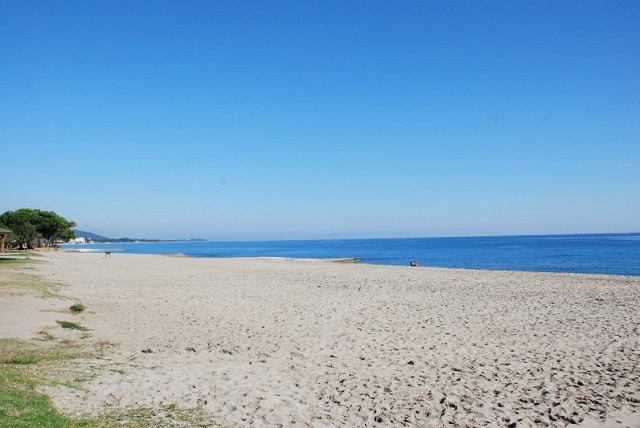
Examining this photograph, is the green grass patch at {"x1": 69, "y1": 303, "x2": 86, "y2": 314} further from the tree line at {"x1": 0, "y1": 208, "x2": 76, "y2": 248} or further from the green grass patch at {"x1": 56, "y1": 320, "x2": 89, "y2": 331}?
the tree line at {"x1": 0, "y1": 208, "x2": 76, "y2": 248}

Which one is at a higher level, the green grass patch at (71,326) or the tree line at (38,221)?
the tree line at (38,221)

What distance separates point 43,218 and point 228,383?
8526 centimetres

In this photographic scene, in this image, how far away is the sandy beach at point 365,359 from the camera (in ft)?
22.4

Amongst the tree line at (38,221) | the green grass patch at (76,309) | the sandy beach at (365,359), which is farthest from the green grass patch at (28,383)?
the tree line at (38,221)

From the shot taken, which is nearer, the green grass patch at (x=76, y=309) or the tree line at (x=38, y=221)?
the green grass patch at (x=76, y=309)

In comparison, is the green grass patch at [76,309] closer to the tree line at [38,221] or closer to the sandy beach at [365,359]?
the sandy beach at [365,359]

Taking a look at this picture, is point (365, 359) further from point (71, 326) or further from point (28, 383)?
point (71, 326)

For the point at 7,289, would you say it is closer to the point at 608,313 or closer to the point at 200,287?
the point at 200,287

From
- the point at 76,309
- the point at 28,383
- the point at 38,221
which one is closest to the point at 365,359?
the point at 28,383

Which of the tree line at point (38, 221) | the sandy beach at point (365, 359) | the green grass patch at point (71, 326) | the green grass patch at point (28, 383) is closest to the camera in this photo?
the green grass patch at point (28, 383)

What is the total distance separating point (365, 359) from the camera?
9781mm

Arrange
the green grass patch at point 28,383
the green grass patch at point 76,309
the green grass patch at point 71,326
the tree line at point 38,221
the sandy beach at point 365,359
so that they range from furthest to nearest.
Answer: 1. the tree line at point 38,221
2. the green grass patch at point 76,309
3. the green grass patch at point 71,326
4. the sandy beach at point 365,359
5. the green grass patch at point 28,383

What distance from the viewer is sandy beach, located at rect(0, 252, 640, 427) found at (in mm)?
6836

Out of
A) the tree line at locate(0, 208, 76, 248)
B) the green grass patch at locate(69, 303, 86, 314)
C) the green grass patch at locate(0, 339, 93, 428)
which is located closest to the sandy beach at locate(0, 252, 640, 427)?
the green grass patch at locate(69, 303, 86, 314)
